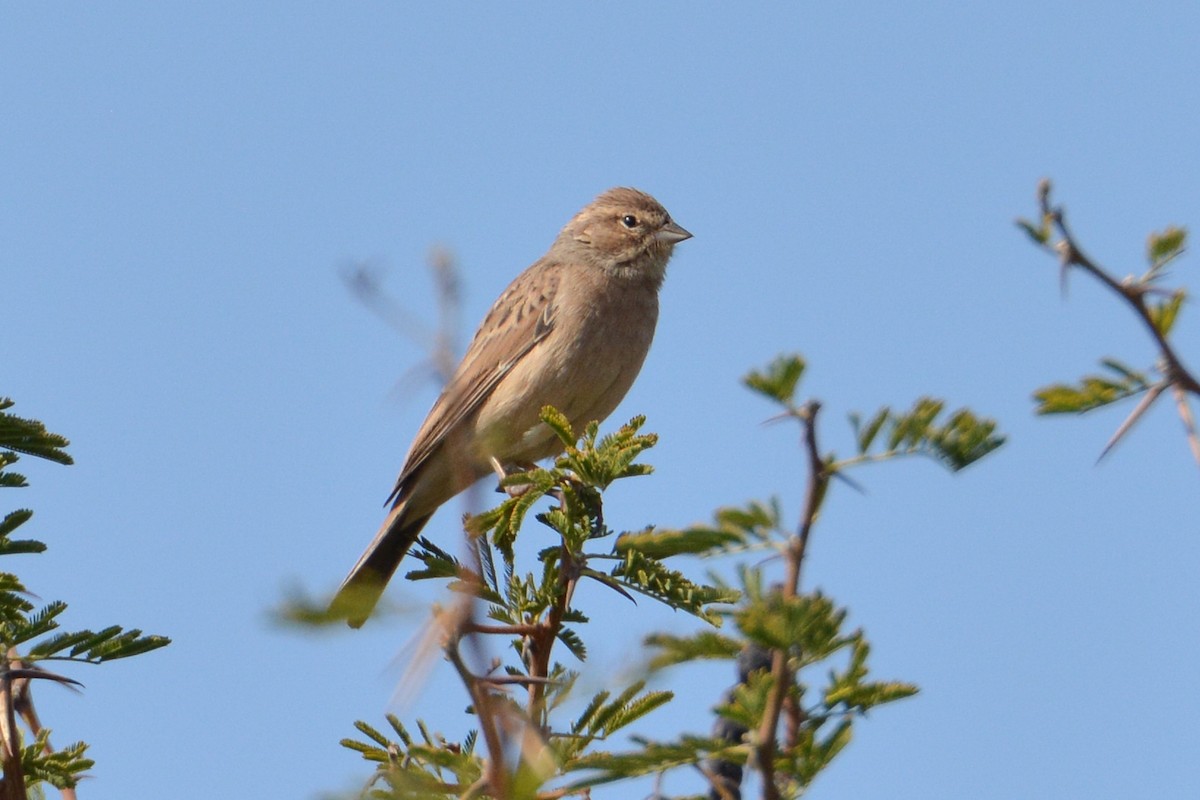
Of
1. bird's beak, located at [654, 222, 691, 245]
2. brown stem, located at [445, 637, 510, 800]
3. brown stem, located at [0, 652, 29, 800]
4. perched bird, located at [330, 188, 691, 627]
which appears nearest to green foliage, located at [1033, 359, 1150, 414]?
brown stem, located at [445, 637, 510, 800]

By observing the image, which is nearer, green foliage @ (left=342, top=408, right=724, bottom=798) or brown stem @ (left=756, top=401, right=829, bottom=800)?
brown stem @ (left=756, top=401, right=829, bottom=800)

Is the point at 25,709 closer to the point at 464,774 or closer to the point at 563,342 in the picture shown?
the point at 464,774

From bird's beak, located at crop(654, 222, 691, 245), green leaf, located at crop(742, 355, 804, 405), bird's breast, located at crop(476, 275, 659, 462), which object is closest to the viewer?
green leaf, located at crop(742, 355, 804, 405)

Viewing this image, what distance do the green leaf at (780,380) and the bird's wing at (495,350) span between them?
592 centimetres

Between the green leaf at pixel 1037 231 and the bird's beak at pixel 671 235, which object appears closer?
the green leaf at pixel 1037 231

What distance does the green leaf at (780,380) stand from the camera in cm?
191

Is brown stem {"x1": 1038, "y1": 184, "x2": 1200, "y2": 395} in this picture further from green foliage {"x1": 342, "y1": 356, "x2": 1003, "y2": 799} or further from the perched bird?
the perched bird

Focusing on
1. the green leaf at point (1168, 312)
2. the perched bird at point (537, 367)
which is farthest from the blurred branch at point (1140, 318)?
the perched bird at point (537, 367)

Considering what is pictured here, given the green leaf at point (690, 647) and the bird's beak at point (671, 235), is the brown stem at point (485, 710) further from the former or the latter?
the bird's beak at point (671, 235)

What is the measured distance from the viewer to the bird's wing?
8.16 m

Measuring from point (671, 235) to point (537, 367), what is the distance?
178 centimetres

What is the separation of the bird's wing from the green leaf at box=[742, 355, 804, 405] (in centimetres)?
592

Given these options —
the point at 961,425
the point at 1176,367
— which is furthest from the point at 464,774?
the point at 1176,367

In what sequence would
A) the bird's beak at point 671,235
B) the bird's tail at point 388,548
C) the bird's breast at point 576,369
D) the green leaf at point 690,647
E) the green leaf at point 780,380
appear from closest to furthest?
the green leaf at point 780,380 < the green leaf at point 690,647 < the bird's breast at point 576,369 < the bird's tail at point 388,548 < the bird's beak at point 671,235
